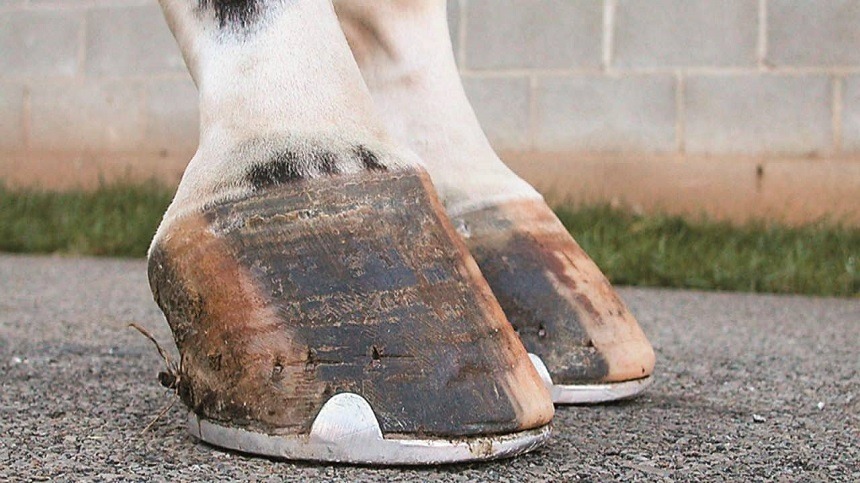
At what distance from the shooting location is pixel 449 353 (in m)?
0.83

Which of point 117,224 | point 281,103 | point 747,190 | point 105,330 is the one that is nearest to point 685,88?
point 747,190

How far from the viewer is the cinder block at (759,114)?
10.1ft

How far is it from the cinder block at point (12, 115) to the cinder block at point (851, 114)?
289cm

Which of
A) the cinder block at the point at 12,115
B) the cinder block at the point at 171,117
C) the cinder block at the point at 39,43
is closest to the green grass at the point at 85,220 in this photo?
the cinder block at the point at 171,117

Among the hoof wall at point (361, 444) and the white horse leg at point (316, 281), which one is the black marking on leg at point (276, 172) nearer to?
the white horse leg at point (316, 281)

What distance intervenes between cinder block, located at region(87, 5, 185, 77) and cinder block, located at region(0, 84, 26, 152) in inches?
13.4

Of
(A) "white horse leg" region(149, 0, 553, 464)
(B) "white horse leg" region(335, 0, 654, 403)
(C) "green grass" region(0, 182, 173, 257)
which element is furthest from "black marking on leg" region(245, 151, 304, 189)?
(C) "green grass" region(0, 182, 173, 257)

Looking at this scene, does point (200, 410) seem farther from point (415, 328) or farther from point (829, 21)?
point (829, 21)

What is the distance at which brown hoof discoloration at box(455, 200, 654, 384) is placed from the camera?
→ 3.55 feet

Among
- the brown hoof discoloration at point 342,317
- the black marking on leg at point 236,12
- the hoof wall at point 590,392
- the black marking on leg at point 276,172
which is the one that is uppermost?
the black marking on leg at point 236,12

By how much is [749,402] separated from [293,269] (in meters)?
0.57

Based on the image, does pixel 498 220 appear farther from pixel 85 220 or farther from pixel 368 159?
pixel 85 220

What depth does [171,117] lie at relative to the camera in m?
3.88

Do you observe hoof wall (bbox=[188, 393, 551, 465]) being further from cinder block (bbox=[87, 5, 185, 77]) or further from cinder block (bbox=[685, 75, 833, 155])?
cinder block (bbox=[87, 5, 185, 77])
